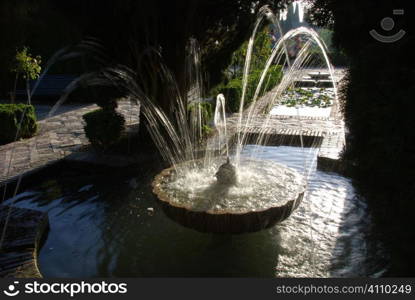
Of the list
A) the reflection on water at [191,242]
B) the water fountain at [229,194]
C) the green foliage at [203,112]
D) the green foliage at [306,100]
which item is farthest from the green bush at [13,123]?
the green foliage at [306,100]

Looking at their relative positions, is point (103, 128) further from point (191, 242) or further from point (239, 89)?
point (239, 89)

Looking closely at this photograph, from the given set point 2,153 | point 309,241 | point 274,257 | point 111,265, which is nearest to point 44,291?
point 111,265

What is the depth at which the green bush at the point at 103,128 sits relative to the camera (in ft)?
22.9

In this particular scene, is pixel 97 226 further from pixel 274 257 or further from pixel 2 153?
pixel 2 153

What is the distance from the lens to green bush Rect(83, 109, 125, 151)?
22.9ft

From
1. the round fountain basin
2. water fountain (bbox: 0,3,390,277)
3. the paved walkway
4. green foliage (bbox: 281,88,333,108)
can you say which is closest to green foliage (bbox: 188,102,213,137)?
the paved walkway

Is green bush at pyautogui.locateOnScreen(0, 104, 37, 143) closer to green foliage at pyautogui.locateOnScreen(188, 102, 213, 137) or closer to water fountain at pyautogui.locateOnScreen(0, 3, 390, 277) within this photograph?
water fountain at pyautogui.locateOnScreen(0, 3, 390, 277)

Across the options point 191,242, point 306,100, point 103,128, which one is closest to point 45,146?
point 103,128

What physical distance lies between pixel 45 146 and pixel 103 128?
1632 mm

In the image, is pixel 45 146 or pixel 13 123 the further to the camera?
pixel 13 123

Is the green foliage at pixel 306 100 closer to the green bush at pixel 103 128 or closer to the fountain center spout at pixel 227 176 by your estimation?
the green bush at pixel 103 128

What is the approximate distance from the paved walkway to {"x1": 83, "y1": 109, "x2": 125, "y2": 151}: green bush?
58cm

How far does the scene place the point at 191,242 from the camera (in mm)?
3895

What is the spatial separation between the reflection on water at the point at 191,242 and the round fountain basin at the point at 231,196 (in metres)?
0.47
